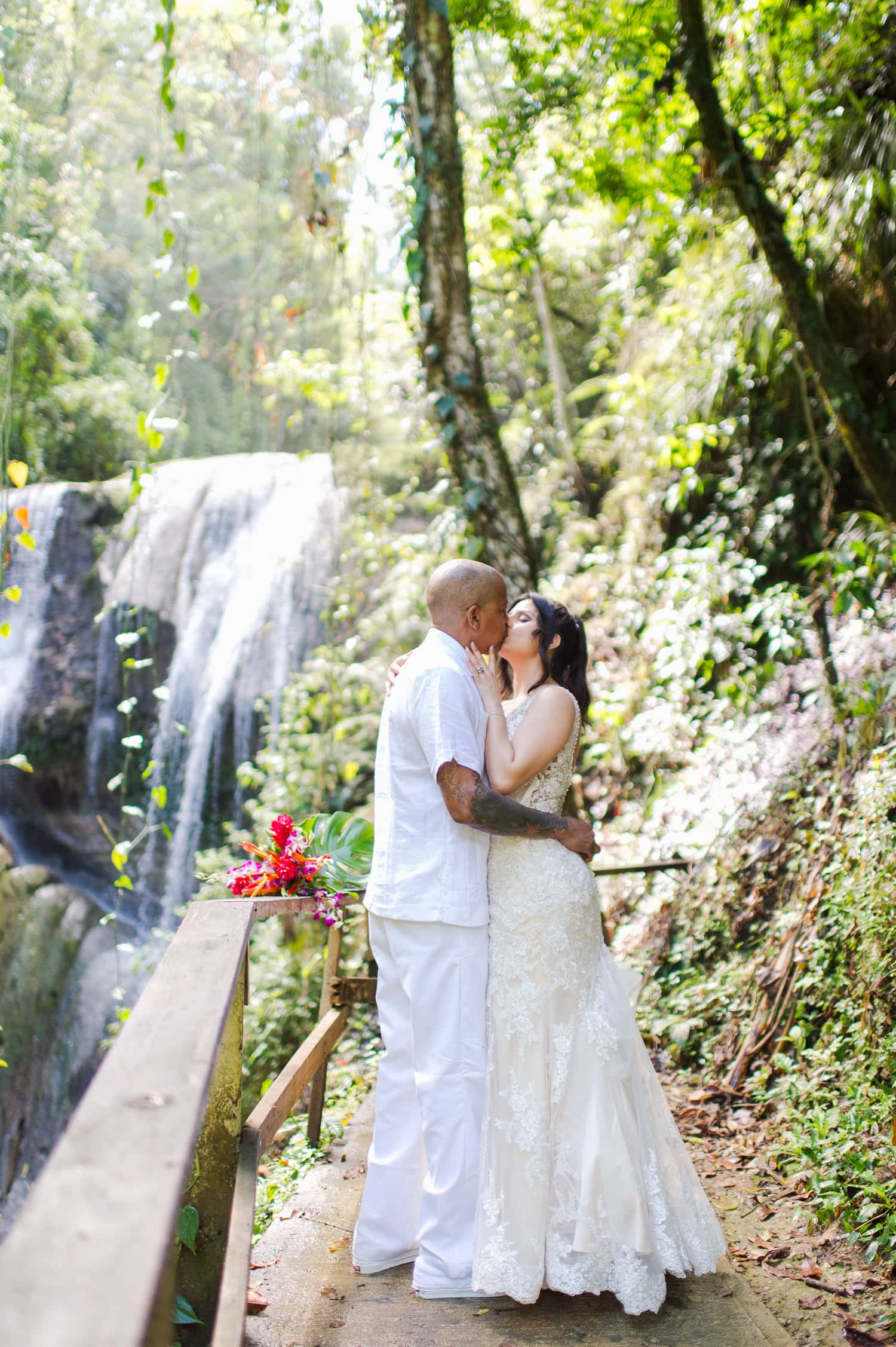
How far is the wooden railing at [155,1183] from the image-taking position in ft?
2.78

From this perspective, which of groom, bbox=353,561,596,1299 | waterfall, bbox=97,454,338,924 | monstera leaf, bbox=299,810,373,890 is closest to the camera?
groom, bbox=353,561,596,1299

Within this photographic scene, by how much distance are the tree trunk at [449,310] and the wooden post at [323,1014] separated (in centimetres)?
182

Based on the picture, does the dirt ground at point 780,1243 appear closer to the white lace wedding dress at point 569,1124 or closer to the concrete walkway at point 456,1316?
the concrete walkway at point 456,1316

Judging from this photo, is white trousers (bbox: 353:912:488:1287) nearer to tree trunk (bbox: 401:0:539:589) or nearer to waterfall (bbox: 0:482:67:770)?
tree trunk (bbox: 401:0:539:589)

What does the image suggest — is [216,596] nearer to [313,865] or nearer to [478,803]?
[313,865]

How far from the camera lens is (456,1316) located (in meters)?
2.57

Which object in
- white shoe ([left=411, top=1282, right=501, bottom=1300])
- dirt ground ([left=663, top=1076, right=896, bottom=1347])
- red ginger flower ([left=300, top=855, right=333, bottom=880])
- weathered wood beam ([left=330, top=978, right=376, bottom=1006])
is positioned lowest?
dirt ground ([left=663, top=1076, right=896, bottom=1347])

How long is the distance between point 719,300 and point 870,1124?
5816 mm

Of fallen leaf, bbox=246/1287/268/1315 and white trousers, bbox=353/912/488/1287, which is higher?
white trousers, bbox=353/912/488/1287

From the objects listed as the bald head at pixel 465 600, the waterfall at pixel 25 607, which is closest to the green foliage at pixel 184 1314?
the bald head at pixel 465 600

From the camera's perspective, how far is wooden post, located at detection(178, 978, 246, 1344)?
2.31 m

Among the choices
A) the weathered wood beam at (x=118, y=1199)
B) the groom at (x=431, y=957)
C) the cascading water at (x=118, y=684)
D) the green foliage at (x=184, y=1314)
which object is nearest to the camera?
the weathered wood beam at (x=118, y=1199)

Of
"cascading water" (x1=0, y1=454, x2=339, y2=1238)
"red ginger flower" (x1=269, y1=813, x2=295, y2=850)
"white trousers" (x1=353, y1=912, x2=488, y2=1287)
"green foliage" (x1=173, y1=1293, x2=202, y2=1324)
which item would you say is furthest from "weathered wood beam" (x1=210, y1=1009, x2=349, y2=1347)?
"cascading water" (x1=0, y1=454, x2=339, y2=1238)

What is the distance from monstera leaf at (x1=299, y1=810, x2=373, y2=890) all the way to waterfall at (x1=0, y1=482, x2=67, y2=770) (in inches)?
308
